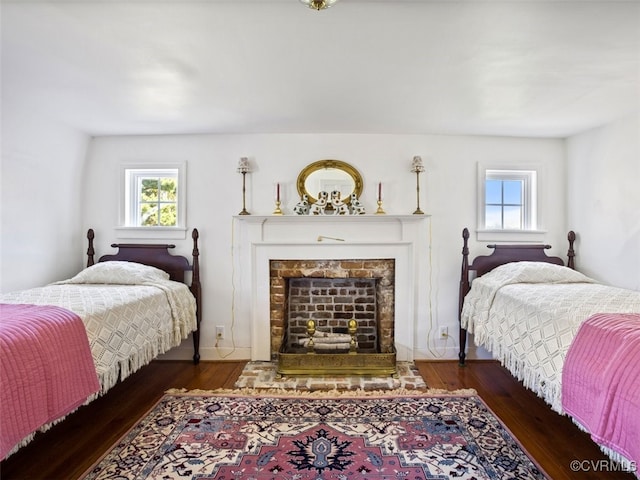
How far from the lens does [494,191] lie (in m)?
3.21

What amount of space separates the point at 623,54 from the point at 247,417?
295 cm

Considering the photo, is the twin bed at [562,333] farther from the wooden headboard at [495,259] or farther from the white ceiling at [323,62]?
the white ceiling at [323,62]

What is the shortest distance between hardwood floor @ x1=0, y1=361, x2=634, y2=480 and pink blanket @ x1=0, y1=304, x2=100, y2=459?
1.34ft

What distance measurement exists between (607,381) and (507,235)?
1999mm

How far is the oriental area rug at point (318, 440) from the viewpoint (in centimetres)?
158

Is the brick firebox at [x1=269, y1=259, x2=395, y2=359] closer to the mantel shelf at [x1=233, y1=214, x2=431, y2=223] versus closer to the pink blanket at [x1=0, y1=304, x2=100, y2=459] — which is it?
the mantel shelf at [x1=233, y1=214, x2=431, y2=223]

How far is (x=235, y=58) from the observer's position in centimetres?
174

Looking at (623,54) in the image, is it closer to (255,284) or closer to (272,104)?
(272,104)

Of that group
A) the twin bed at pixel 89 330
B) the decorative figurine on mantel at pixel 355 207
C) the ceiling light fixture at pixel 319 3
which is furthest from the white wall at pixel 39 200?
the decorative figurine on mantel at pixel 355 207

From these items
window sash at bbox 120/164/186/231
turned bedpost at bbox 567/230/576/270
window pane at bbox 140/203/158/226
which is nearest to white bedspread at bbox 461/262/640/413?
turned bedpost at bbox 567/230/576/270

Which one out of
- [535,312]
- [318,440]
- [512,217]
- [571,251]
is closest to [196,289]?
[318,440]

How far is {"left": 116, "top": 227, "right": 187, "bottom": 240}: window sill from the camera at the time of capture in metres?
3.12

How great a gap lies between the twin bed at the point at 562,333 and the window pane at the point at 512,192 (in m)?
0.47

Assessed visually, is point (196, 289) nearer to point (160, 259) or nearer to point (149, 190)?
point (160, 259)
